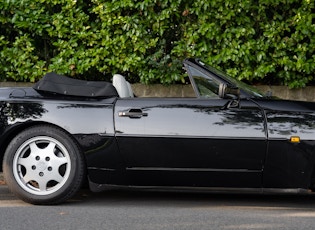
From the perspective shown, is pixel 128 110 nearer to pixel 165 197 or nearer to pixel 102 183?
pixel 102 183

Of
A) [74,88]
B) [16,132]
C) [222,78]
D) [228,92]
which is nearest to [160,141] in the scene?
[228,92]

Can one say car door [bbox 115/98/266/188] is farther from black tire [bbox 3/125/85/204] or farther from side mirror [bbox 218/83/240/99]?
black tire [bbox 3/125/85/204]

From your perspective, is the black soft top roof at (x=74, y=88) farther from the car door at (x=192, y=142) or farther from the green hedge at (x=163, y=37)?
the green hedge at (x=163, y=37)

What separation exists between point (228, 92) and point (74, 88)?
4.54 ft

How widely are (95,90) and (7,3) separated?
374 cm

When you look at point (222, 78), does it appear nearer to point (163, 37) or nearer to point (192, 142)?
point (192, 142)

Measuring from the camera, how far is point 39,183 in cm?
581

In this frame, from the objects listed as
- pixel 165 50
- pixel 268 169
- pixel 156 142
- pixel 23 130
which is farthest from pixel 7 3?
pixel 268 169

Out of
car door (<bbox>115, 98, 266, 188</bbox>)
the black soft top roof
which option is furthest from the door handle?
the black soft top roof

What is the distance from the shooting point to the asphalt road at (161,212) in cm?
515

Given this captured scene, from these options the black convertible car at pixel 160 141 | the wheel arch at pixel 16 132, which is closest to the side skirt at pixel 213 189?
the black convertible car at pixel 160 141

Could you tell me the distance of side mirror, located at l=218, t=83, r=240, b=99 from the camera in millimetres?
5684

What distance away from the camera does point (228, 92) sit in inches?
225

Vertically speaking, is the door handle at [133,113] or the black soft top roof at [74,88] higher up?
the black soft top roof at [74,88]
